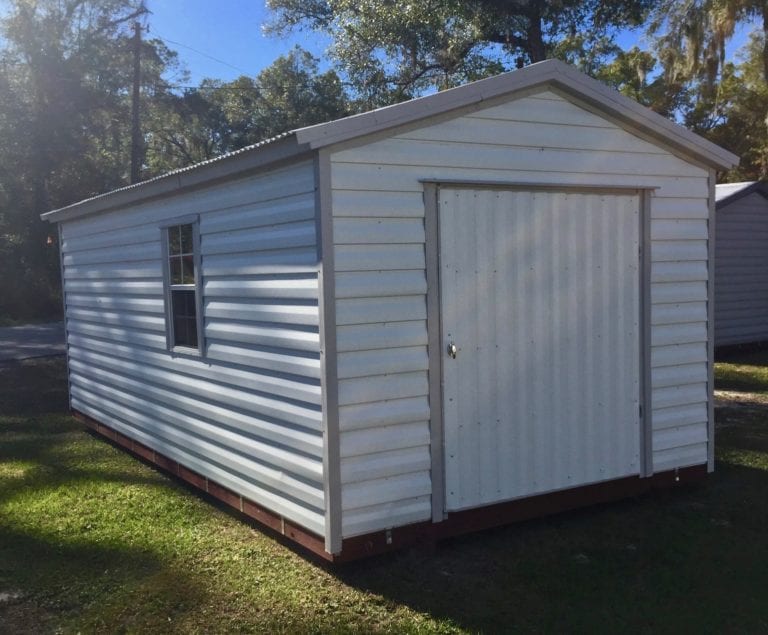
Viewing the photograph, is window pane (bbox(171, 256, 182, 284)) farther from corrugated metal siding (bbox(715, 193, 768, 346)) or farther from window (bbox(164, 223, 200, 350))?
corrugated metal siding (bbox(715, 193, 768, 346))

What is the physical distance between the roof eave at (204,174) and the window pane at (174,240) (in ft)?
0.98

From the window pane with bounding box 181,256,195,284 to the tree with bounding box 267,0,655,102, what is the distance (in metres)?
11.3

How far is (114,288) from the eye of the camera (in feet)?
25.8

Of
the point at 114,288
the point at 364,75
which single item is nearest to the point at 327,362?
the point at 114,288

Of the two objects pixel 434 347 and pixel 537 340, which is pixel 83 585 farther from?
pixel 537 340

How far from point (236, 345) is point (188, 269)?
1.13 m

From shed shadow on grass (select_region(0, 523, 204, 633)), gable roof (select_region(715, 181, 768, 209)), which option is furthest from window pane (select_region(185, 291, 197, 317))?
→ gable roof (select_region(715, 181, 768, 209))

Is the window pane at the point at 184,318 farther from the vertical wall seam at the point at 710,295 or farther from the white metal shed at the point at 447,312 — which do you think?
the vertical wall seam at the point at 710,295

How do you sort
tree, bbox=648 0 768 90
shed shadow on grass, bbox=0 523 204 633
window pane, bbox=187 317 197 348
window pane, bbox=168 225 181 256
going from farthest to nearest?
tree, bbox=648 0 768 90 < window pane, bbox=168 225 181 256 < window pane, bbox=187 317 197 348 < shed shadow on grass, bbox=0 523 204 633

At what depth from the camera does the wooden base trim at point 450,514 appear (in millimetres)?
4633

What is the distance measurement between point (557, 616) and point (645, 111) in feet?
11.3

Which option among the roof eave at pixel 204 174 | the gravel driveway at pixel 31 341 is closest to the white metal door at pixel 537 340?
the roof eave at pixel 204 174

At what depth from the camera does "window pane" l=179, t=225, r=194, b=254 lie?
6246 mm

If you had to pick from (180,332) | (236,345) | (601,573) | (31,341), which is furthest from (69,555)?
(31,341)
